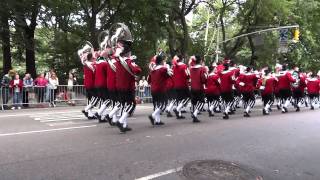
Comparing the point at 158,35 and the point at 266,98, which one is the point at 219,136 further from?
the point at 158,35

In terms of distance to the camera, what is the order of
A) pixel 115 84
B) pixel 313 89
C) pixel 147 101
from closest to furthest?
pixel 115 84, pixel 313 89, pixel 147 101

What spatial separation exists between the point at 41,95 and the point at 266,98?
10.0 meters

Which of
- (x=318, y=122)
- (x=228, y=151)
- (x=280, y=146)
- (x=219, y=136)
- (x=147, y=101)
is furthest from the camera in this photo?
(x=147, y=101)

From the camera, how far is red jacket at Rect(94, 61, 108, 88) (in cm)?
1283

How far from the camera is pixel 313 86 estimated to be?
916 inches

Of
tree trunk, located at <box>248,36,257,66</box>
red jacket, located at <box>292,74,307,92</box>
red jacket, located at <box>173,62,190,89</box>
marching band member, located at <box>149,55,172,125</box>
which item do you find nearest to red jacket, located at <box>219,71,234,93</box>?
red jacket, located at <box>173,62,190,89</box>

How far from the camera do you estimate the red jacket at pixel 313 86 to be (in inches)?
914

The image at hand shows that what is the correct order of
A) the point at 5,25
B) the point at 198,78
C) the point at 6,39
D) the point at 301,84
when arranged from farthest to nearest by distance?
1. the point at 6,39
2. the point at 5,25
3. the point at 301,84
4. the point at 198,78

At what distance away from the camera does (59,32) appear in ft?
102

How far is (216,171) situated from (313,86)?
57.0ft

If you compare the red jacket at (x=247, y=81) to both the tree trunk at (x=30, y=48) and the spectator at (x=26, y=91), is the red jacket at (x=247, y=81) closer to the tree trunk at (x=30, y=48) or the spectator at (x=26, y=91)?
the spectator at (x=26, y=91)

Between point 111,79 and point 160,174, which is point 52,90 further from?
point 160,174

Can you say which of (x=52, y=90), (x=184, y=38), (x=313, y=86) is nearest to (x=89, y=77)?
(x=52, y=90)

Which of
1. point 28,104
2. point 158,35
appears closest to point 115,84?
point 28,104
